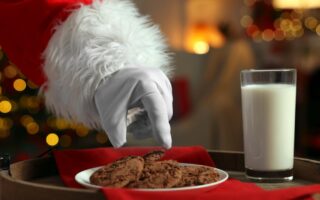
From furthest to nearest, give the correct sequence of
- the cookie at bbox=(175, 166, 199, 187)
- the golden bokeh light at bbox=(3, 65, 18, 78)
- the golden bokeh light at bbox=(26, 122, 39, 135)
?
the golden bokeh light at bbox=(26, 122, 39, 135) < the golden bokeh light at bbox=(3, 65, 18, 78) < the cookie at bbox=(175, 166, 199, 187)

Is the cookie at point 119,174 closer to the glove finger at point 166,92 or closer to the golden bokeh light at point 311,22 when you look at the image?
the glove finger at point 166,92

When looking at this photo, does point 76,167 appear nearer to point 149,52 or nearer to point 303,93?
point 149,52

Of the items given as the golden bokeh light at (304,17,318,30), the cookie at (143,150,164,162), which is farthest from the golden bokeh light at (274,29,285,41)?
the cookie at (143,150,164,162)

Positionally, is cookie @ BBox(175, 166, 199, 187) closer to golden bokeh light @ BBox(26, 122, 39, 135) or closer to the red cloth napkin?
the red cloth napkin

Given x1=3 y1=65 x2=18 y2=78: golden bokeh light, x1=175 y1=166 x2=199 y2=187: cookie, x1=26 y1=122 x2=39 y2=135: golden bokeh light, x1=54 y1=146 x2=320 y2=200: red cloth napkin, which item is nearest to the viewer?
x1=54 y1=146 x2=320 y2=200: red cloth napkin

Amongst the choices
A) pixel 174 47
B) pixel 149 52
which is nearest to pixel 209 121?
pixel 174 47

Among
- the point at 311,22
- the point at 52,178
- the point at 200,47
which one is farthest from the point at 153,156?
the point at 200,47
